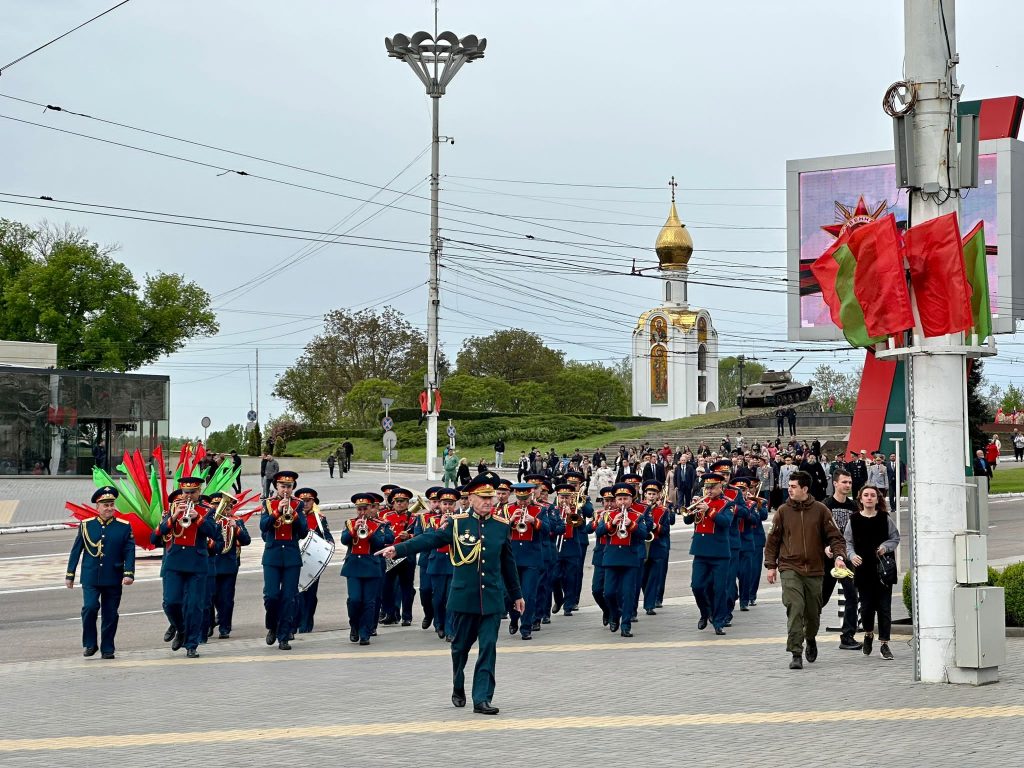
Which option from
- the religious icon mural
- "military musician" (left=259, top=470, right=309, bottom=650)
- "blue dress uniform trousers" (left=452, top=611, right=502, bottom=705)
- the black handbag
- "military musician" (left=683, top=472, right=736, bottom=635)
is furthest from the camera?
the religious icon mural

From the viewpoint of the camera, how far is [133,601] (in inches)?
784

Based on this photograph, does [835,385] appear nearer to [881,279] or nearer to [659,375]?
[659,375]

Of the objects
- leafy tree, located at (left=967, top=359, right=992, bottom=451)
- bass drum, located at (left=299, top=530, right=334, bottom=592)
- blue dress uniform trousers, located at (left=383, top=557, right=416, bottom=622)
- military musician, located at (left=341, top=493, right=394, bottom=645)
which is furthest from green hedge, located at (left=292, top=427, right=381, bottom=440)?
military musician, located at (left=341, top=493, right=394, bottom=645)

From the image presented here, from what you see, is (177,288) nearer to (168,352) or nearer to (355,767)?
(168,352)

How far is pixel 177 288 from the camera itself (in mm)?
86438

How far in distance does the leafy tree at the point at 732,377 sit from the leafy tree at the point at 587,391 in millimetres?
20058

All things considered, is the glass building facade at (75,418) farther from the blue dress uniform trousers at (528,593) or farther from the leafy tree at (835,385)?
the leafy tree at (835,385)

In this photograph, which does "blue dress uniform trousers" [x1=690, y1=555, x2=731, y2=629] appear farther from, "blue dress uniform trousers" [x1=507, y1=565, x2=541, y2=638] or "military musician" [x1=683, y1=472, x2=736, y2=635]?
"blue dress uniform trousers" [x1=507, y1=565, x2=541, y2=638]

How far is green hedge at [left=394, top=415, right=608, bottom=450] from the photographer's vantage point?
7894cm

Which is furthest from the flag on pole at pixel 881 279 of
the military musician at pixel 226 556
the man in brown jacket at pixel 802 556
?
the military musician at pixel 226 556

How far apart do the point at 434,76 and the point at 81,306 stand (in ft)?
129

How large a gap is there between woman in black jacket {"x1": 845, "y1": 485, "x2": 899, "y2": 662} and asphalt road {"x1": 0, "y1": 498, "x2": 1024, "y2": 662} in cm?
344

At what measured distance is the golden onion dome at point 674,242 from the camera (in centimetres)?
10938

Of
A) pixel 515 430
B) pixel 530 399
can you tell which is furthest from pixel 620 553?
pixel 530 399
